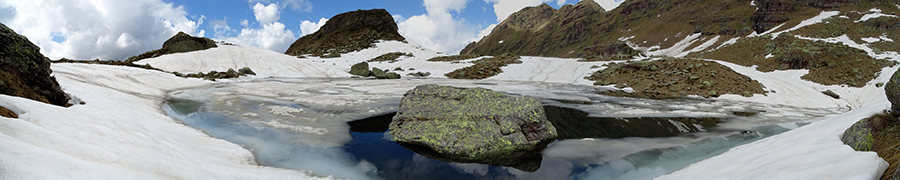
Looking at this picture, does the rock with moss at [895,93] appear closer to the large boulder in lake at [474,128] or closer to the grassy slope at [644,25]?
the large boulder in lake at [474,128]

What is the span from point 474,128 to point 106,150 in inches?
225

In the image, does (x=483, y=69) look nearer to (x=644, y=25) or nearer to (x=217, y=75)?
(x=217, y=75)

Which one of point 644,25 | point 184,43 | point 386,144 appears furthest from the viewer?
point 644,25

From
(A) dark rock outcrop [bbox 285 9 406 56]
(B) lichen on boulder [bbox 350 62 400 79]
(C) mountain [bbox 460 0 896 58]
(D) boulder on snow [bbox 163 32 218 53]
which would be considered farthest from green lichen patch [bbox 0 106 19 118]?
(C) mountain [bbox 460 0 896 58]

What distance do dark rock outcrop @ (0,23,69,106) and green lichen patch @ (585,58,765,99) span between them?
69.5ft

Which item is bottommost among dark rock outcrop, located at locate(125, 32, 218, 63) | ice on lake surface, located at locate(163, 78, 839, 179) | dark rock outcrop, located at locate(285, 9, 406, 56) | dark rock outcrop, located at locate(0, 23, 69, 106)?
ice on lake surface, located at locate(163, 78, 839, 179)

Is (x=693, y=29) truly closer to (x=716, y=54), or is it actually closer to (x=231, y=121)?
(x=716, y=54)

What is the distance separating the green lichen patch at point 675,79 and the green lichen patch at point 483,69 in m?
9.52

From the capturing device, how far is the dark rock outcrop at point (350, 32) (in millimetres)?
67062

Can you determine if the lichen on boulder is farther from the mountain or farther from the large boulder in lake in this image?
the mountain

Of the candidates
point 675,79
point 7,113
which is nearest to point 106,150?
point 7,113

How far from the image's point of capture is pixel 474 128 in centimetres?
718

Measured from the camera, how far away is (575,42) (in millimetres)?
166000

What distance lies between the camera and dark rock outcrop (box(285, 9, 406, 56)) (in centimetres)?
6706
